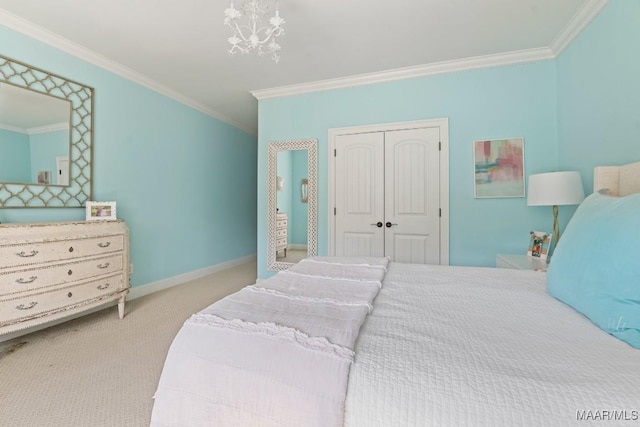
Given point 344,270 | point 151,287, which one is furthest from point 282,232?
point 344,270

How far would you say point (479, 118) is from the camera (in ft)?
9.70

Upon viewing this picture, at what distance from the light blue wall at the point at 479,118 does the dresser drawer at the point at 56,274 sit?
2868 millimetres

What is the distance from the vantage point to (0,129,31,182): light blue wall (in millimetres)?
2229

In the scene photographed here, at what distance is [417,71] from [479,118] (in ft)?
2.83

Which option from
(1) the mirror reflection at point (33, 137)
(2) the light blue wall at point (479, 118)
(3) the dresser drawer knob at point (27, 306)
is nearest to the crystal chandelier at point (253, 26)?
(2) the light blue wall at point (479, 118)

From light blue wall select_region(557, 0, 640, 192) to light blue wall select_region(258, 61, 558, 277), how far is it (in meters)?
0.16

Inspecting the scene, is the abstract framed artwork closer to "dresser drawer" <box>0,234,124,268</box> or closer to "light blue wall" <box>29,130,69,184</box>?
"dresser drawer" <box>0,234,124,268</box>

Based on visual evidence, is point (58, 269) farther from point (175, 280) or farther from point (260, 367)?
point (260, 367)

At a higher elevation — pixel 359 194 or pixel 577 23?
pixel 577 23

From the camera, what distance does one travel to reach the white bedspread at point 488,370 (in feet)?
1.95

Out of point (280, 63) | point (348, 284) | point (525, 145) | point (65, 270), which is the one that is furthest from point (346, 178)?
point (65, 270)

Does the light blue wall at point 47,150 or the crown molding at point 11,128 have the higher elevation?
the crown molding at point 11,128

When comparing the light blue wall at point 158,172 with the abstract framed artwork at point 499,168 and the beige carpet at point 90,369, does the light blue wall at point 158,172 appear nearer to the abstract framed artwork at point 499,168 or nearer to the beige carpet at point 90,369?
the beige carpet at point 90,369

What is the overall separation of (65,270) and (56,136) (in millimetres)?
1293
